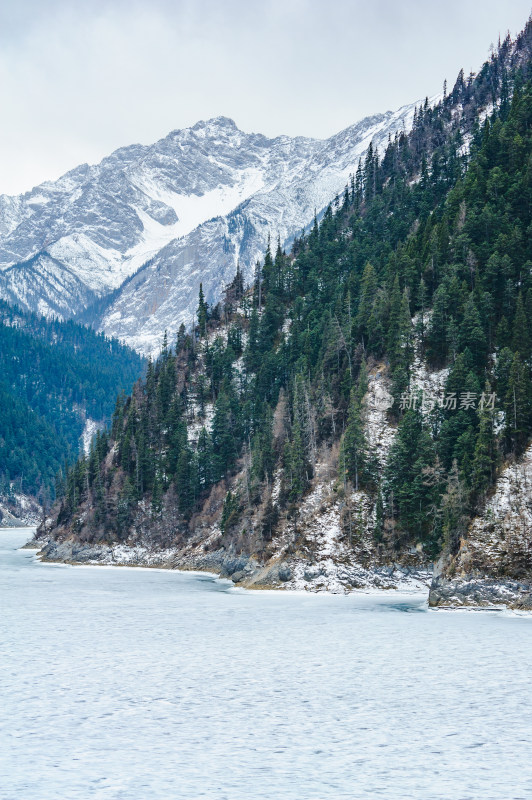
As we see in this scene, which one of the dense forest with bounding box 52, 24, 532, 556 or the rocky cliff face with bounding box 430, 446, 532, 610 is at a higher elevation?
the dense forest with bounding box 52, 24, 532, 556

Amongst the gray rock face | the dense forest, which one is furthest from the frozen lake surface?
the dense forest

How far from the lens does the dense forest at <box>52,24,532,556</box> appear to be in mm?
80500

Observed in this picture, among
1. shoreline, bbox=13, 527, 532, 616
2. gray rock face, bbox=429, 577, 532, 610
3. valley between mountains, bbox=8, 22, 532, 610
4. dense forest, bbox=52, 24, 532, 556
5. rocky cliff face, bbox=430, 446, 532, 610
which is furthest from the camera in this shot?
dense forest, bbox=52, 24, 532, 556

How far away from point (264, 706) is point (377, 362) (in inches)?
2981

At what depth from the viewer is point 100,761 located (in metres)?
22.1

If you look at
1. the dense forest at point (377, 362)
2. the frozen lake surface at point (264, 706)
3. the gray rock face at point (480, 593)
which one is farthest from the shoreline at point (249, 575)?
the frozen lake surface at point (264, 706)

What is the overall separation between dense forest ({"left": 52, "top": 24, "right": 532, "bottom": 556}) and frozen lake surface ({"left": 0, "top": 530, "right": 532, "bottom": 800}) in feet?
86.9

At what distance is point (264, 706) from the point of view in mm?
29219

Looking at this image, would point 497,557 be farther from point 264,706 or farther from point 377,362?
point 377,362

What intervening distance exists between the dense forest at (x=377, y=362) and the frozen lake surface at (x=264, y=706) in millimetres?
26478

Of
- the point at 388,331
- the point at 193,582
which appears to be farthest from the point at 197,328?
the point at 193,582

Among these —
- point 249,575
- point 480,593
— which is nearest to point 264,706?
point 480,593

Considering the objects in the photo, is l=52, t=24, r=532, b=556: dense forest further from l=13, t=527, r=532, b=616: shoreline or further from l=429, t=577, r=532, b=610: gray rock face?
l=429, t=577, r=532, b=610: gray rock face

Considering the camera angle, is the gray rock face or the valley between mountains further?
the valley between mountains
